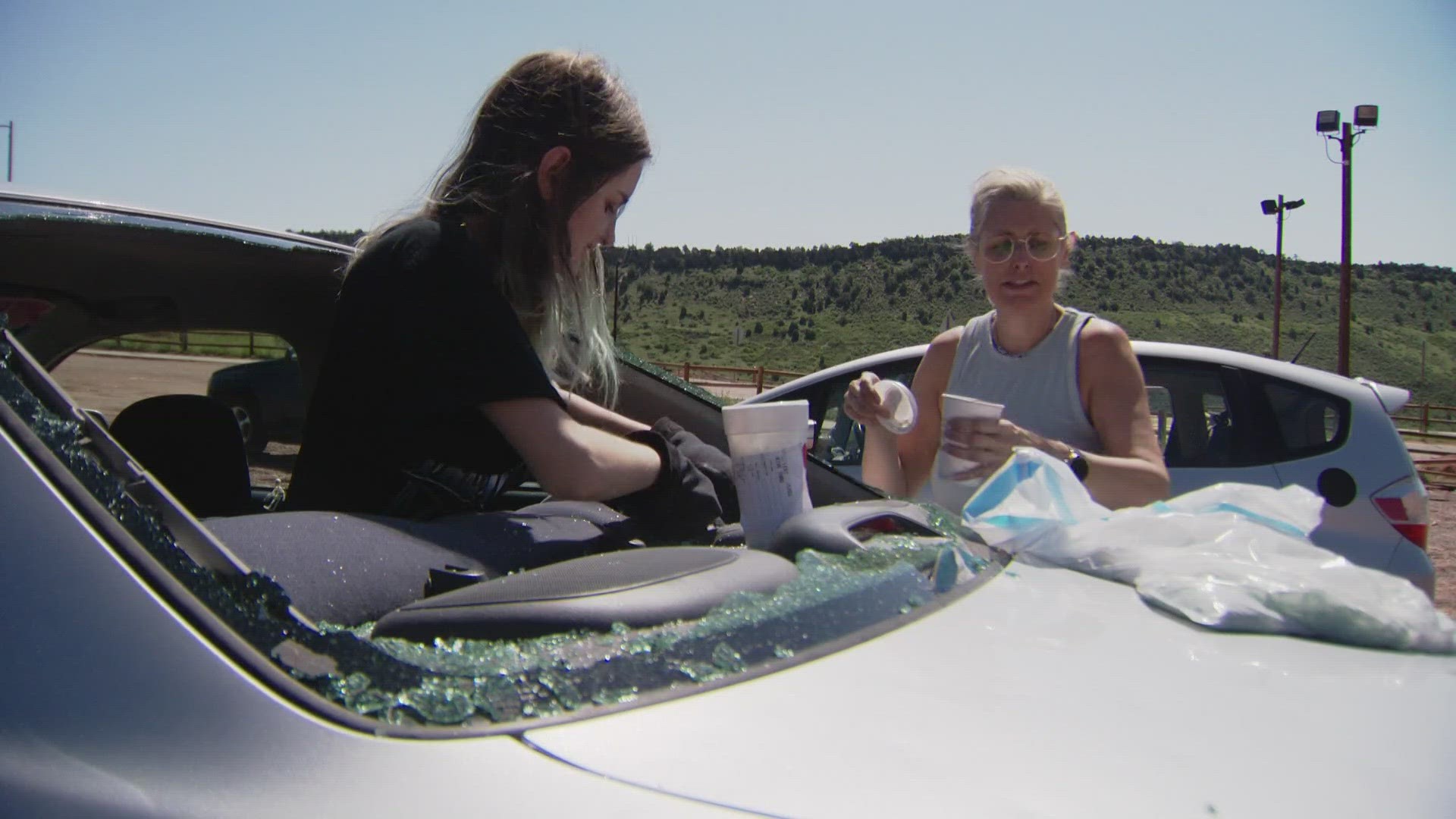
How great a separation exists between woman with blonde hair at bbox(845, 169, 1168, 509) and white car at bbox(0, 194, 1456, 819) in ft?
3.49

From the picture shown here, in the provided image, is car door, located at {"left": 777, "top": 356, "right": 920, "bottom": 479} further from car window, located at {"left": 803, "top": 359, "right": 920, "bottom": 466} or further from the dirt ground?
the dirt ground

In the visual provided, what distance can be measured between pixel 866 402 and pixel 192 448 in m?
1.38

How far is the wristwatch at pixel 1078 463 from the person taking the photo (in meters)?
2.26

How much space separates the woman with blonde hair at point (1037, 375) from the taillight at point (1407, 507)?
230 centimetres

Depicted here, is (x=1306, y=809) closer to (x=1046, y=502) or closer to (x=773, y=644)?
(x=773, y=644)

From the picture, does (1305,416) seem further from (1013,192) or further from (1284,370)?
(1013,192)

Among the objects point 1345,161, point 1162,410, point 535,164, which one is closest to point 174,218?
point 535,164

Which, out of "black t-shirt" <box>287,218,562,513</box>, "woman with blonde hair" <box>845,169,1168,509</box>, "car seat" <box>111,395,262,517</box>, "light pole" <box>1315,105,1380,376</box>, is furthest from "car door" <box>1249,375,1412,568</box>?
"light pole" <box>1315,105,1380,376</box>

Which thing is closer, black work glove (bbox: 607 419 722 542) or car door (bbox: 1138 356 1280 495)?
black work glove (bbox: 607 419 722 542)

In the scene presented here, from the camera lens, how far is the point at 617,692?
99 cm

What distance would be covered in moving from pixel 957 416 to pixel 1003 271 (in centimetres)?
→ 54

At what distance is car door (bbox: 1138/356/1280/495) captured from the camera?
4.43m

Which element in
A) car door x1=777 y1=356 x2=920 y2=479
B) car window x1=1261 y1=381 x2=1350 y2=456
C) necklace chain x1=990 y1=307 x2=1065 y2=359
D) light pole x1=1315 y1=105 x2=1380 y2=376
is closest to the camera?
necklace chain x1=990 y1=307 x2=1065 y2=359

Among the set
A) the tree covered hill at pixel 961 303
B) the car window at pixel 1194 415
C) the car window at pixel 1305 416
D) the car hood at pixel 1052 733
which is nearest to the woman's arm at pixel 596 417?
the car hood at pixel 1052 733
